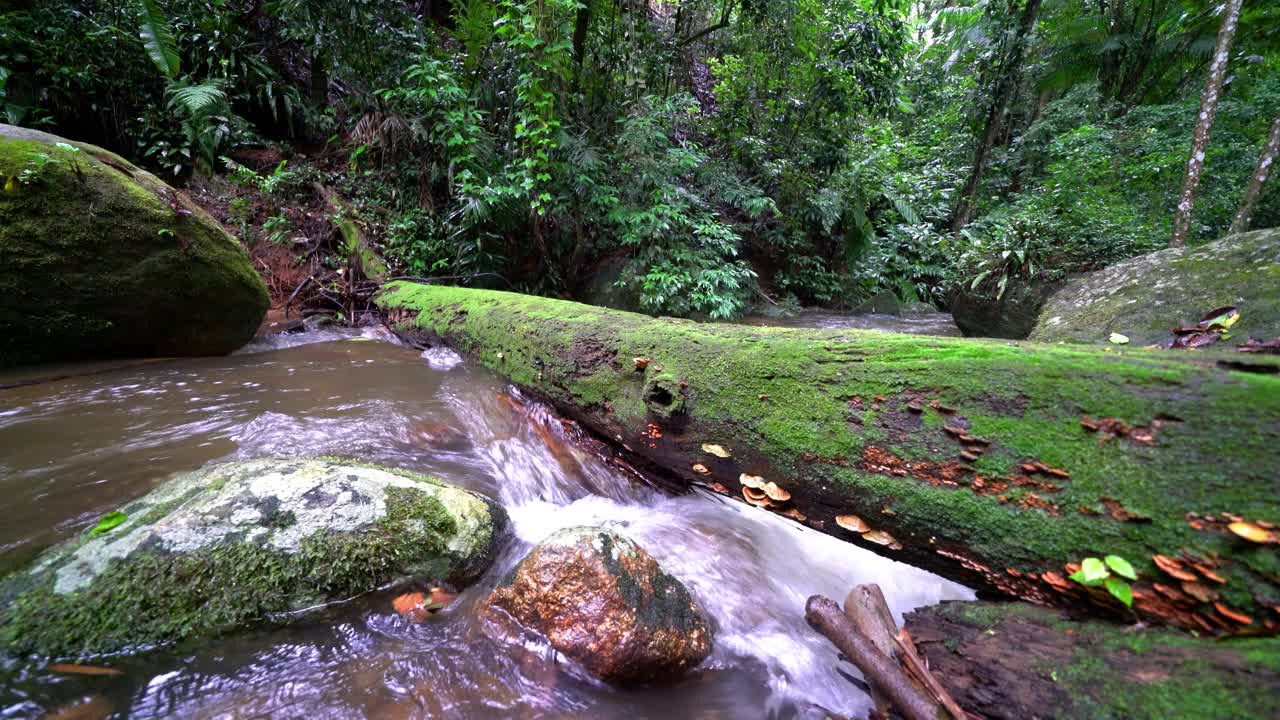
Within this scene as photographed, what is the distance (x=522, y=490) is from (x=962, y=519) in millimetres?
2613

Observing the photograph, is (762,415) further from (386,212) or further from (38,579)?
(386,212)

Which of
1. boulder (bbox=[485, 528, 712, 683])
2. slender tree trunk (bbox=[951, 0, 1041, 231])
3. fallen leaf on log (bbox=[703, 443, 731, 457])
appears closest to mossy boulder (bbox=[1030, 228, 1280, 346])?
fallen leaf on log (bbox=[703, 443, 731, 457])

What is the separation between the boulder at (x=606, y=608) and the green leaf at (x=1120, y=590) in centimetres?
142

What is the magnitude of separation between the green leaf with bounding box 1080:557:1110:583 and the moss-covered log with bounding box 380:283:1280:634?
0.04m

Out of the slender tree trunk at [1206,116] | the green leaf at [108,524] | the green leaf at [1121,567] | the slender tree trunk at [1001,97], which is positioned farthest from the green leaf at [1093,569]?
the slender tree trunk at [1001,97]

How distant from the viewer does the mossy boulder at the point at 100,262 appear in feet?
12.5

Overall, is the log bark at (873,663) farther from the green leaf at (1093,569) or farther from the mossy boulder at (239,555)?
the mossy boulder at (239,555)

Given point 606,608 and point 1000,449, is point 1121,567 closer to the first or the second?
point 1000,449

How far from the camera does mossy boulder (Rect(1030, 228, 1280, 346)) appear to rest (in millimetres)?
3488

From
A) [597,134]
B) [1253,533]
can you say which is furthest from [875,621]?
[597,134]

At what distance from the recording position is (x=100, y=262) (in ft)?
13.5

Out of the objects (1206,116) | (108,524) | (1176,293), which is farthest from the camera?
(1206,116)

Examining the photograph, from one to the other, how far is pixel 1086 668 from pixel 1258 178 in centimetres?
943

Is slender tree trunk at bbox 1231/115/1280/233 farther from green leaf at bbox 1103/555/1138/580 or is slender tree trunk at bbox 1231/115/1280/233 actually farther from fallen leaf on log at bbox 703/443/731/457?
fallen leaf on log at bbox 703/443/731/457
